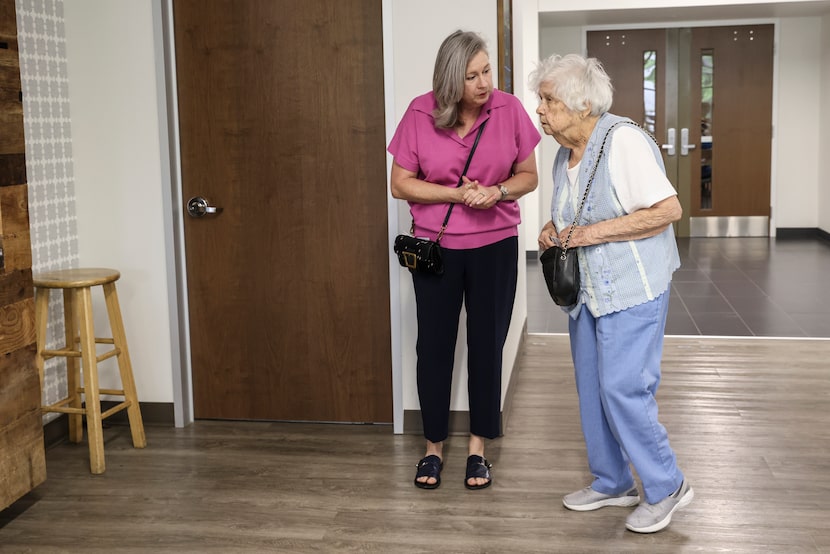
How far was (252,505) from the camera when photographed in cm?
324

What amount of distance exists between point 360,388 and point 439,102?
138 cm

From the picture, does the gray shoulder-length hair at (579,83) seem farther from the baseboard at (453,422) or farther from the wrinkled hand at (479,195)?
the baseboard at (453,422)

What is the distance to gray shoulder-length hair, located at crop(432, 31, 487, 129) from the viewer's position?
10.3 feet

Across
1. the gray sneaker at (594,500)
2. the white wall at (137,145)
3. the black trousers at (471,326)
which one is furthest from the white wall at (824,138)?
the gray sneaker at (594,500)

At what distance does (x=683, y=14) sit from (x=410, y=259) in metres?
7.31

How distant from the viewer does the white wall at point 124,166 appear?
13.0 ft

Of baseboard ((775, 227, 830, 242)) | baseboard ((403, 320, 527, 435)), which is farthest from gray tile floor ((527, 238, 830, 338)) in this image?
baseboard ((403, 320, 527, 435))

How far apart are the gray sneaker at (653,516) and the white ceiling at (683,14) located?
6.95 meters

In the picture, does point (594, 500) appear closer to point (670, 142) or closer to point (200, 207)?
point (200, 207)

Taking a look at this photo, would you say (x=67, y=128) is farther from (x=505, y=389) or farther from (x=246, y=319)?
(x=505, y=389)

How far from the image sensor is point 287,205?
399cm

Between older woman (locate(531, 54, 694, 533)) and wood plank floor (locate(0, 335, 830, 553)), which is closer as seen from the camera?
older woman (locate(531, 54, 694, 533))

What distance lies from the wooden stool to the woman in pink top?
1.20 meters

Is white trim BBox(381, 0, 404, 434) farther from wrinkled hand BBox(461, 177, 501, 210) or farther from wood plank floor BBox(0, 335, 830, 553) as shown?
wrinkled hand BBox(461, 177, 501, 210)
